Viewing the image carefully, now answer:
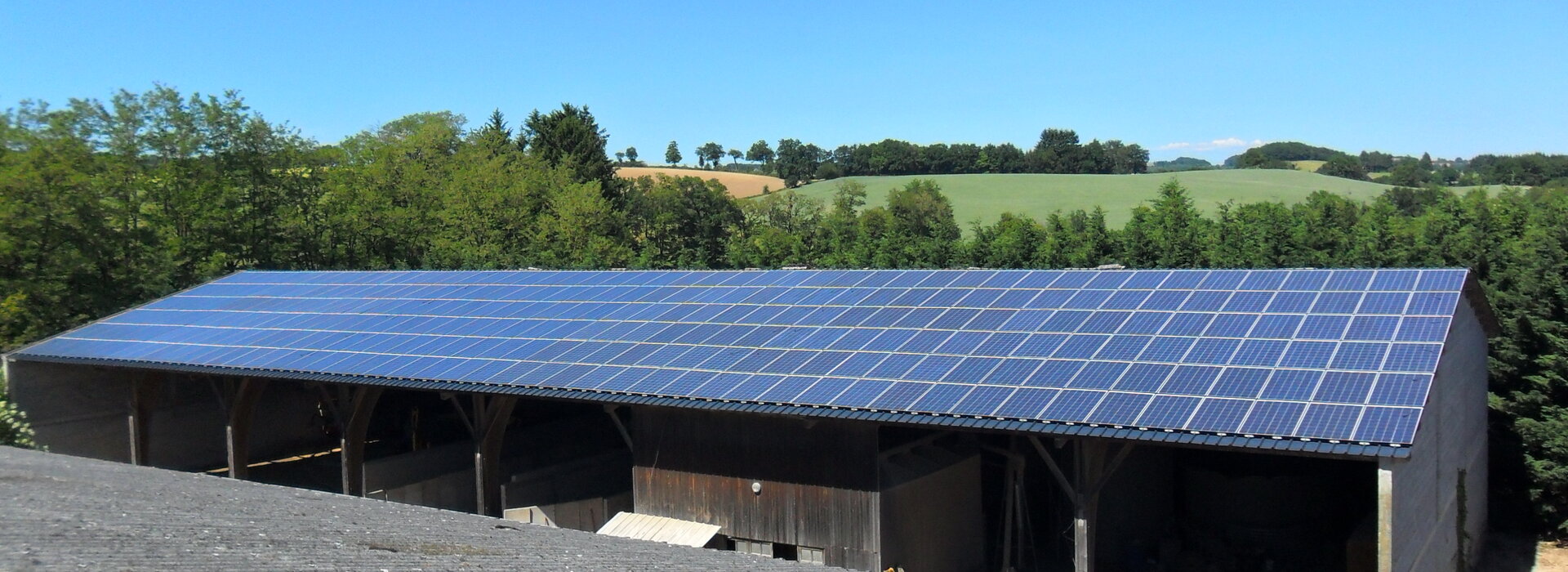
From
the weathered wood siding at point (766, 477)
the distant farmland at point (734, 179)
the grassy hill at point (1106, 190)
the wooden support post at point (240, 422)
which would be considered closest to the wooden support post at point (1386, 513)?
the weathered wood siding at point (766, 477)

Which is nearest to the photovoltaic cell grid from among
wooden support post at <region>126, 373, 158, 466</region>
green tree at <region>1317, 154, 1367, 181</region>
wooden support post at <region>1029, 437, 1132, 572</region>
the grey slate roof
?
wooden support post at <region>1029, 437, 1132, 572</region>

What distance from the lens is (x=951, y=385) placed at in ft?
48.5

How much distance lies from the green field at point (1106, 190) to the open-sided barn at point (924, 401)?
55124 millimetres

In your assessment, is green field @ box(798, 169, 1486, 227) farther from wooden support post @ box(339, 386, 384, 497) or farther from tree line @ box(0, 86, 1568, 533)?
wooden support post @ box(339, 386, 384, 497)

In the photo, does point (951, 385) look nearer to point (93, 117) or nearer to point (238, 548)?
point (238, 548)

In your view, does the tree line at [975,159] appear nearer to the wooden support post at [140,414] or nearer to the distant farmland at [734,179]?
the distant farmland at [734,179]

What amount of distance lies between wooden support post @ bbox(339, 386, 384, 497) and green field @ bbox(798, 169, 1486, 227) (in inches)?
2326

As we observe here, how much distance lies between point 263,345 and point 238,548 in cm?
1655

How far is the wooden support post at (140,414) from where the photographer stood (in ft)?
83.3

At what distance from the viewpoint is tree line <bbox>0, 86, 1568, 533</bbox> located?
21.1 m

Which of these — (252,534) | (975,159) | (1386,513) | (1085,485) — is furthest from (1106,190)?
(252,534)

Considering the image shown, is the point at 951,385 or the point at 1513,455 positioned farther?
the point at 1513,455

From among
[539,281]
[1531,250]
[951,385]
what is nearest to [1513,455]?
[1531,250]

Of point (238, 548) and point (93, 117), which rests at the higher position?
point (93, 117)
